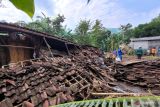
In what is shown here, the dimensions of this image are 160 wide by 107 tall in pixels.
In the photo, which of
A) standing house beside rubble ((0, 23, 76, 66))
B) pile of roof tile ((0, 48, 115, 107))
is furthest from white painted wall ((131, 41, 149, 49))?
pile of roof tile ((0, 48, 115, 107))

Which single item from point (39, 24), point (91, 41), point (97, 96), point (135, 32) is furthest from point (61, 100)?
point (135, 32)

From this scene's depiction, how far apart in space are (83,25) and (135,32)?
655 inches

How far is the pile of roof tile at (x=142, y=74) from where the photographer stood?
1115 cm

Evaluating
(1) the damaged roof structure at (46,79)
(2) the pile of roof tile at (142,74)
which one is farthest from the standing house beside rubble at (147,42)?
(1) the damaged roof structure at (46,79)

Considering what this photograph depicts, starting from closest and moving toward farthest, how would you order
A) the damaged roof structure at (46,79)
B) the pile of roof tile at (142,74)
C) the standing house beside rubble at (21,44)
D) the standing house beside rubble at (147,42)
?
the damaged roof structure at (46,79) → the standing house beside rubble at (21,44) → the pile of roof tile at (142,74) → the standing house beside rubble at (147,42)

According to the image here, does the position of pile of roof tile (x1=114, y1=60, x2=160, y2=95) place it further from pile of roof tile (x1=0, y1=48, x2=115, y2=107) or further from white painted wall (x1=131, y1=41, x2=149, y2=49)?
white painted wall (x1=131, y1=41, x2=149, y2=49)

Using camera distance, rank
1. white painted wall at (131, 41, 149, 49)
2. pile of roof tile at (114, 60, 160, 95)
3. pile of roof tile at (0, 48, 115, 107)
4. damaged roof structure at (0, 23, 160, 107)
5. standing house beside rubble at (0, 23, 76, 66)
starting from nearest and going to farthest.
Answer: pile of roof tile at (0, 48, 115, 107) < damaged roof structure at (0, 23, 160, 107) < standing house beside rubble at (0, 23, 76, 66) < pile of roof tile at (114, 60, 160, 95) < white painted wall at (131, 41, 149, 49)

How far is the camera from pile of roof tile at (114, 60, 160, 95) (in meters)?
11.1

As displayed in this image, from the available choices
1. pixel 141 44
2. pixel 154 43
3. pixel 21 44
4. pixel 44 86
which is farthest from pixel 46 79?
pixel 141 44

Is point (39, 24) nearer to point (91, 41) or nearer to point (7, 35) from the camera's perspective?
point (91, 41)

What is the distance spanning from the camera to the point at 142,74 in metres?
12.7

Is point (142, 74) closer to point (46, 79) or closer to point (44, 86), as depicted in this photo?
point (46, 79)

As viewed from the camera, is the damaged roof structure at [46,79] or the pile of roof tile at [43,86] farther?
the damaged roof structure at [46,79]

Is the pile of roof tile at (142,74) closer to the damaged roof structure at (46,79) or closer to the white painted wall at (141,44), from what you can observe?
the damaged roof structure at (46,79)
